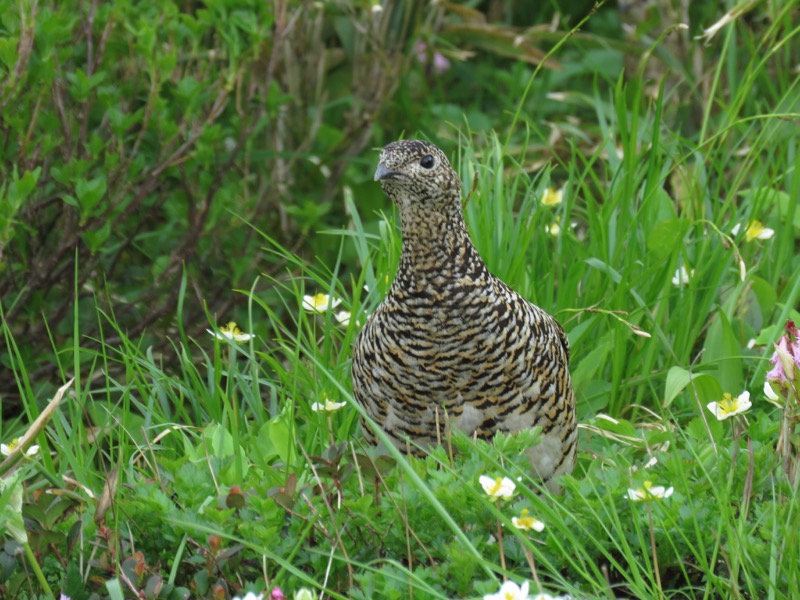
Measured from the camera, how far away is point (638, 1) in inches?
213

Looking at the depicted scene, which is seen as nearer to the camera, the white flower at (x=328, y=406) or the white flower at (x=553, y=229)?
the white flower at (x=328, y=406)

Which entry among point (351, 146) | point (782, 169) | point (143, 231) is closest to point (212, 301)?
point (143, 231)

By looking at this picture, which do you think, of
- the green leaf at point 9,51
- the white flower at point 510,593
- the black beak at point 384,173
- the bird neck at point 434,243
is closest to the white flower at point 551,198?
the bird neck at point 434,243

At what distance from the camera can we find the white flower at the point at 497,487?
2.26 metres

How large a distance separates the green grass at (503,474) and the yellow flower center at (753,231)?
2 centimetres

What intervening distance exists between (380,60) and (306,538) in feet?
9.86

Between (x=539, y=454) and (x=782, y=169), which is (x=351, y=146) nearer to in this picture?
(x=782, y=169)

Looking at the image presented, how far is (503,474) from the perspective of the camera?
7.72ft

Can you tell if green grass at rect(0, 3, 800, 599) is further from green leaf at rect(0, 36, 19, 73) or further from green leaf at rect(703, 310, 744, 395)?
green leaf at rect(0, 36, 19, 73)

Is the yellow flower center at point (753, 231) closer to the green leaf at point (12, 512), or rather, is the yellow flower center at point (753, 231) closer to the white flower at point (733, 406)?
the white flower at point (733, 406)

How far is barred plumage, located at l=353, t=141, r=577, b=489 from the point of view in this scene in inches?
113

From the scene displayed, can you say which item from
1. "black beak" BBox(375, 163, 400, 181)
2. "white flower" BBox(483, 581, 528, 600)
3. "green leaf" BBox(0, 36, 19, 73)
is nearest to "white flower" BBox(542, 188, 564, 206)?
"black beak" BBox(375, 163, 400, 181)

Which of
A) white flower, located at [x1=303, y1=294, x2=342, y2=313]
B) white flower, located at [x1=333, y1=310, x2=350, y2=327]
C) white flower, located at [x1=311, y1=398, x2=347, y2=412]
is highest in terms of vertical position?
white flower, located at [x1=303, y1=294, x2=342, y2=313]

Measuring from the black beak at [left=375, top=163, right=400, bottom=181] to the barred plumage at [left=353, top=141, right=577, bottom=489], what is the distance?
18mm
